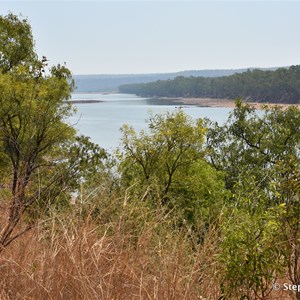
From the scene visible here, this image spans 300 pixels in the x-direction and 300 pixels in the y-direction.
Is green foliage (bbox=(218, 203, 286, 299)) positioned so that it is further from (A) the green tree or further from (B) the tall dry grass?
(A) the green tree

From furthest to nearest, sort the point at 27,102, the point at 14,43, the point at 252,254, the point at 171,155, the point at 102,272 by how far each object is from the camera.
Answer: the point at 171,155, the point at 14,43, the point at 27,102, the point at 102,272, the point at 252,254

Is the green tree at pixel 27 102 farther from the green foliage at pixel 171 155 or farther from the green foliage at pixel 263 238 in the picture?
the green foliage at pixel 263 238

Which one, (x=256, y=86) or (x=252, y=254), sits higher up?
(x=252, y=254)

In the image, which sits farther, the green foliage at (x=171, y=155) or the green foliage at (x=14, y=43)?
the green foliage at (x=171, y=155)

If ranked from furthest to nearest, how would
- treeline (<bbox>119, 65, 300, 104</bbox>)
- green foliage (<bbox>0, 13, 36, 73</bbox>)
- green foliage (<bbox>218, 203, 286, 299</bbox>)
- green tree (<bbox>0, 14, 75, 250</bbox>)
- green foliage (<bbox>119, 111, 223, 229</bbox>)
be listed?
treeline (<bbox>119, 65, 300, 104</bbox>)
green foliage (<bbox>119, 111, 223, 229</bbox>)
green foliage (<bbox>0, 13, 36, 73</bbox>)
green tree (<bbox>0, 14, 75, 250</bbox>)
green foliage (<bbox>218, 203, 286, 299</bbox>)

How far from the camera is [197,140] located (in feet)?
77.2

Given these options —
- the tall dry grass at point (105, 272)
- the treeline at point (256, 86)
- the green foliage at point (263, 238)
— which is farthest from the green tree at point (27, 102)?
the treeline at point (256, 86)

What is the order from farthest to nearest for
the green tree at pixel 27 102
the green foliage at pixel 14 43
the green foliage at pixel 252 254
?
the green foliage at pixel 14 43
the green tree at pixel 27 102
the green foliage at pixel 252 254

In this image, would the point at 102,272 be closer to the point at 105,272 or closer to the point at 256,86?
the point at 105,272

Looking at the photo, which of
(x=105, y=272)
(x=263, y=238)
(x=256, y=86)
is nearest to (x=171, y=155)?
(x=105, y=272)

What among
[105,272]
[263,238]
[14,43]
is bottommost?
[105,272]

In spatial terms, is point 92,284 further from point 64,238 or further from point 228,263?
point 228,263

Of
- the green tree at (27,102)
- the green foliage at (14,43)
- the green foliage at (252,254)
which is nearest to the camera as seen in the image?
the green foliage at (252,254)

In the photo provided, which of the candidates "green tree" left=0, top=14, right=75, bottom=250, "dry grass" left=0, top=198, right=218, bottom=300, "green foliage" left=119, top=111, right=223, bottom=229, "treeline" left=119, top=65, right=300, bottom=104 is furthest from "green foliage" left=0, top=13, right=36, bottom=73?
"treeline" left=119, top=65, right=300, bottom=104
